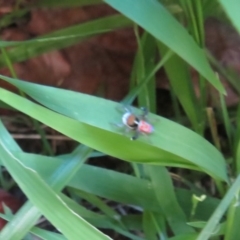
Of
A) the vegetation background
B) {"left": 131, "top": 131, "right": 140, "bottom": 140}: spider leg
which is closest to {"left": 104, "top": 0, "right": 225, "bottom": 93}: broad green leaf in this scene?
the vegetation background

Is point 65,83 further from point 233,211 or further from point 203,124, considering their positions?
point 233,211

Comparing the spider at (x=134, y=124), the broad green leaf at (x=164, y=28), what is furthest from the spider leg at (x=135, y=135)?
the broad green leaf at (x=164, y=28)

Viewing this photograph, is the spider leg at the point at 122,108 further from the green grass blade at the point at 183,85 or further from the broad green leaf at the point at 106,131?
the green grass blade at the point at 183,85

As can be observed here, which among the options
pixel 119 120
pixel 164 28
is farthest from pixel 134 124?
pixel 164 28

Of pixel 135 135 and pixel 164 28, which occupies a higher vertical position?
pixel 164 28

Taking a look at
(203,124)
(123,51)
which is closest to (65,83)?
(123,51)

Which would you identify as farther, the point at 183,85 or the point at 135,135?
the point at 183,85

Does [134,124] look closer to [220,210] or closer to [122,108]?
[122,108]
